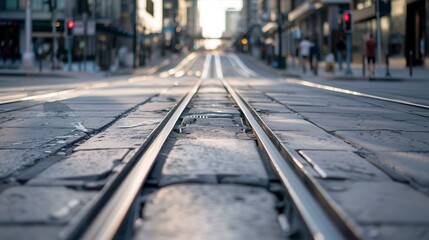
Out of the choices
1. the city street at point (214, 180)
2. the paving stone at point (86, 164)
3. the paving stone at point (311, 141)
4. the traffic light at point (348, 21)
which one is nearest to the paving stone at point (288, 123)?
the city street at point (214, 180)

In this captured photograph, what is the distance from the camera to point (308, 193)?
3.54 metres

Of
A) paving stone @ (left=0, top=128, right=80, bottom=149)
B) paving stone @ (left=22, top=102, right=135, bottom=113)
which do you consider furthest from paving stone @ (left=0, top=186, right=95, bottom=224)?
paving stone @ (left=22, top=102, right=135, bottom=113)

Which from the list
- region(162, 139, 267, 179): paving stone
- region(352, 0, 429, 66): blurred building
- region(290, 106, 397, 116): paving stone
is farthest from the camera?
region(352, 0, 429, 66): blurred building

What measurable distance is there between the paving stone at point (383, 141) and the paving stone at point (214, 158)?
118 centimetres

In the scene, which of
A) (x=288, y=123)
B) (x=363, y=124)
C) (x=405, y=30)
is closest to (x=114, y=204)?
(x=288, y=123)

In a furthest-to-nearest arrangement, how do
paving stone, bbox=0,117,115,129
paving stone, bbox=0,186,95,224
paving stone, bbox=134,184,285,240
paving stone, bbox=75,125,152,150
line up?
paving stone, bbox=0,117,115,129
paving stone, bbox=75,125,152,150
paving stone, bbox=0,186,95,224
paving stone, bbox=134,184,285,240

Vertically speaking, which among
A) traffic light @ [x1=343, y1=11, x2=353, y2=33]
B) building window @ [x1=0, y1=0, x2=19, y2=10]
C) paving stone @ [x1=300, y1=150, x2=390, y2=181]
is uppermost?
Answer: building window @ [x1=0, y1=0, x2=19, y2=10]

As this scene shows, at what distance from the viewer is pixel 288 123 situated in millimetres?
7805

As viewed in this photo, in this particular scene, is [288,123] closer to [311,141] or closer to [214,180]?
[311,141]

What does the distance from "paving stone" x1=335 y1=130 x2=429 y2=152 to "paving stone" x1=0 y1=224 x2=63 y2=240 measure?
360 cm

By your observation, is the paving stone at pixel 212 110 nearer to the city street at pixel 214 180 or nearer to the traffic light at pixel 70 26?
the city street at pixel 214 180

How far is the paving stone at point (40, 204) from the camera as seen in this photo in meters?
2.97

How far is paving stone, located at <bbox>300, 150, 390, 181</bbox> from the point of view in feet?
13.4

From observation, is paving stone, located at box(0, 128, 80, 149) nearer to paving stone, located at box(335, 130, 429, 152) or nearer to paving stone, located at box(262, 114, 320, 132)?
paving stone, located at box(262, 114, 320, 132)
